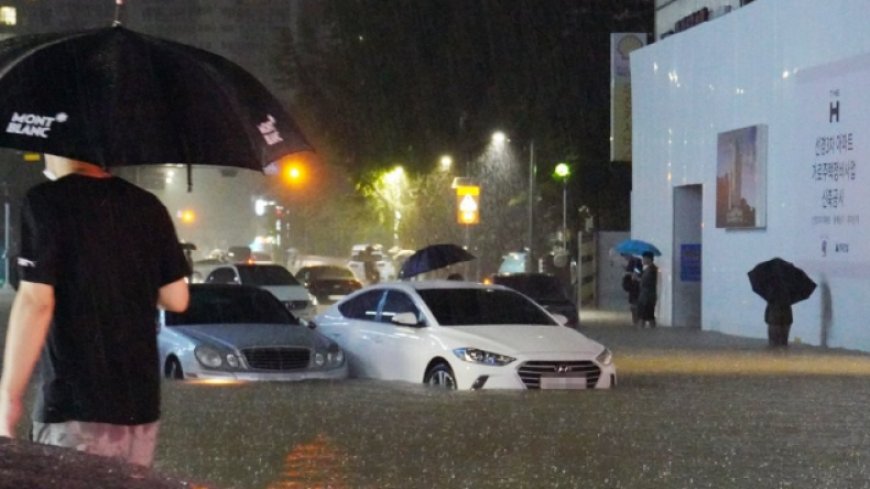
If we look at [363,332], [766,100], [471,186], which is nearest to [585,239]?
[471,186]

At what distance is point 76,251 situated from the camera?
5758mm

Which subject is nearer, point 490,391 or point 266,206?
point 490,391

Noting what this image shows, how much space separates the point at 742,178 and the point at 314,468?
22022mm

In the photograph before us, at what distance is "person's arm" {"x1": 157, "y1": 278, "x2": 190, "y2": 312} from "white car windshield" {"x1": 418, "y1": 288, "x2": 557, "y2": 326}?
38.8 feet

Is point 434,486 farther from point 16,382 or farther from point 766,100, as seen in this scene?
point 766,100

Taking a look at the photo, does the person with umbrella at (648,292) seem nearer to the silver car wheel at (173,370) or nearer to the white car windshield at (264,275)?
the white car windshield at (264,275)

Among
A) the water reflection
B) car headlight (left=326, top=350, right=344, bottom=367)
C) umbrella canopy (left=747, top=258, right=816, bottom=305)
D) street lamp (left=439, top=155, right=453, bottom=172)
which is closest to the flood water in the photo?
the water reflection

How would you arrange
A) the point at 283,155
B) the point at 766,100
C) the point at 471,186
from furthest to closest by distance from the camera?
the point at 471,186
the point at 766,100
the point at 283,155

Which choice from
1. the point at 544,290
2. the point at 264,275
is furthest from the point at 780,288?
the point at 264,275

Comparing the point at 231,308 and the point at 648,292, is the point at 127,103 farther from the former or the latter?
the point at 648,292

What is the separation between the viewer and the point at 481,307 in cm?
1861

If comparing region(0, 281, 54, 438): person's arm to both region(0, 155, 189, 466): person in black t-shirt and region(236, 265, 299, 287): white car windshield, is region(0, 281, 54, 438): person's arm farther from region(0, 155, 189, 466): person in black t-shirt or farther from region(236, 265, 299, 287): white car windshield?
region(236, 265, 299, 287): white car windshield

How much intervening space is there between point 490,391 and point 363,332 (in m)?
2.94

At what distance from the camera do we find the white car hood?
1698 cm
